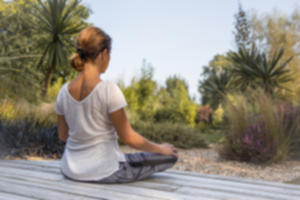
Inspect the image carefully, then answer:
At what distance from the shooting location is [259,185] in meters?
2.06

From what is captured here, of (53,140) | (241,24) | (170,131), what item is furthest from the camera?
(241,24)

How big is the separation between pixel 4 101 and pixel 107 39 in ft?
18.5

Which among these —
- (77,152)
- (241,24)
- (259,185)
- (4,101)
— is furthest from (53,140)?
(241,24)

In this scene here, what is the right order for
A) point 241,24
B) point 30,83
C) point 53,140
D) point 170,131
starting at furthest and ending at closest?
point 241,24
point 170,131
point 30,83
point 53,140

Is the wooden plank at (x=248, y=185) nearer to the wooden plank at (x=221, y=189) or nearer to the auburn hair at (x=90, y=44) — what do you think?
the wooden plank at (x=221, y=189)

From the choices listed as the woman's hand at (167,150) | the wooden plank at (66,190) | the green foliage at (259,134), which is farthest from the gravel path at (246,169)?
the wooden plank at (66,190)

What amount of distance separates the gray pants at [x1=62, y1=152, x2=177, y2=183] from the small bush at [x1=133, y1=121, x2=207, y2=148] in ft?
22.4

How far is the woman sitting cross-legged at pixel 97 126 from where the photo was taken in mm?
1810

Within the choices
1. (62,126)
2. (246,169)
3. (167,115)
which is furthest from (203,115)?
(62,126)

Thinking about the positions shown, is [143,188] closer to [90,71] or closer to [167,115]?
[90,71]

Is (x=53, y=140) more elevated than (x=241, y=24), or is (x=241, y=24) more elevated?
(x=241, y=24)

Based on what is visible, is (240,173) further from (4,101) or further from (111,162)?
(4,101)

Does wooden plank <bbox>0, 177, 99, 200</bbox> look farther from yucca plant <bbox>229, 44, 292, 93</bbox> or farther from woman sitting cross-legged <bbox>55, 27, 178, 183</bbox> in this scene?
yucca plant <bbox>229, 44, 292, 93</bbox>

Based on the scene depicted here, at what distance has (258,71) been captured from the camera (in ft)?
37.4
